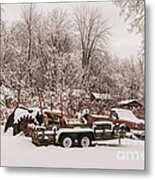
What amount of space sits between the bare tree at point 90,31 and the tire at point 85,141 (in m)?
0.24

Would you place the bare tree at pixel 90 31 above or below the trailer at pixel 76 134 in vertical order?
above

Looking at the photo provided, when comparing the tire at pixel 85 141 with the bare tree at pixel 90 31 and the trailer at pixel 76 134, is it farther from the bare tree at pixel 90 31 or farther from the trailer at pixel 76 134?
the bare tree at pixel 90 31

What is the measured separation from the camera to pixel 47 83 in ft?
6.79

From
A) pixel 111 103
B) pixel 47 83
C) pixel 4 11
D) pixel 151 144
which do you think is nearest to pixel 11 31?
pixel 4 11

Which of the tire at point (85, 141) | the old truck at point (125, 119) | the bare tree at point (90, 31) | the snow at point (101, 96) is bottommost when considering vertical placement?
the tire at point (85, 141)

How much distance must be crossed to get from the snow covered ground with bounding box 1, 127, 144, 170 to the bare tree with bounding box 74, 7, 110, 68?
0.97 feet

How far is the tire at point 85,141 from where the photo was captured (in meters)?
2.04

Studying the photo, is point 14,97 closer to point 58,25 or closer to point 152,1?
point 58,25

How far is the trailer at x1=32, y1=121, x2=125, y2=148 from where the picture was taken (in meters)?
2.03

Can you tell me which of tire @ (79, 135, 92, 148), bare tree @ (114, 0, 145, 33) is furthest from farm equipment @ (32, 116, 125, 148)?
bare tree @ (114, 0, 145, 33)

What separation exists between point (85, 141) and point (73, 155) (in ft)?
0.21

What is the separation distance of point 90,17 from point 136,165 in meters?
0.52

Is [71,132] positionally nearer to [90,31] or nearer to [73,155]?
[73,155]

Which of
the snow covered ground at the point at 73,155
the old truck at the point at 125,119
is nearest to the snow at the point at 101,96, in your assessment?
the old truck at the point at 125,119
